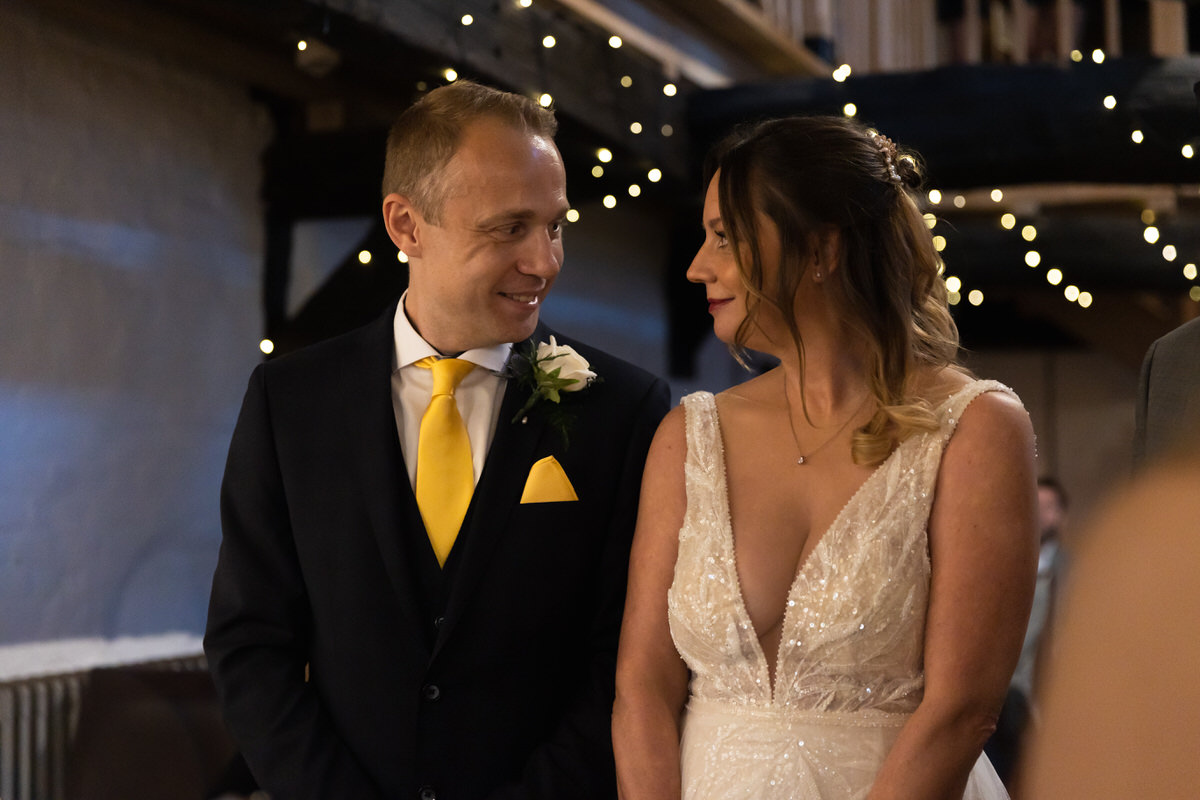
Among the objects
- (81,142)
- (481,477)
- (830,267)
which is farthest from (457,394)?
(81,142)

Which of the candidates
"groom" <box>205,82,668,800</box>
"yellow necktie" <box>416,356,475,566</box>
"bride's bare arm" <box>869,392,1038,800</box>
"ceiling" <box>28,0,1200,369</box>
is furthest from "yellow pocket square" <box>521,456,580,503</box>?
"ceiling" <box>28,0,1200,369</box>

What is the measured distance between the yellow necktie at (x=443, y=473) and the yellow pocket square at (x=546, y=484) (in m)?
0.10

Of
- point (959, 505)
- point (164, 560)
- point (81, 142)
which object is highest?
point (81, 142)

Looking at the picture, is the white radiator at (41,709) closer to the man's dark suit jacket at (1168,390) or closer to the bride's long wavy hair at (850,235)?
the bride's long wavy hair at (850,235)

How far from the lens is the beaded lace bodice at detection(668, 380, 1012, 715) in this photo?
2.01 m

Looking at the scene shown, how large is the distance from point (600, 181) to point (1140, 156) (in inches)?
82.0

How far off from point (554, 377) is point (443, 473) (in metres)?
0.27

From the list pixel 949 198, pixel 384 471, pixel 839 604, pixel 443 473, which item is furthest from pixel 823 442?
pixel 949 198

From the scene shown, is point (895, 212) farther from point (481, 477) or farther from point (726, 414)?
point (481, 477)

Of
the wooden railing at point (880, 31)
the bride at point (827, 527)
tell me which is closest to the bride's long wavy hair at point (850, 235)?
the bride at point (827, 527)

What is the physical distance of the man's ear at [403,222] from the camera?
7.93 feet

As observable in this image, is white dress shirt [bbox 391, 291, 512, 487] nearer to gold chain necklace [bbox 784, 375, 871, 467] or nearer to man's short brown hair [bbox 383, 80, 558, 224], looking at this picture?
man's short brown hair [bbox 383, 80, 558, 224]

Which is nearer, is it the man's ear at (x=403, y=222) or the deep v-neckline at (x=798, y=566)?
the deep v-neckline at (x=798, y=566)

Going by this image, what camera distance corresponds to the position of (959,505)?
1988mm
